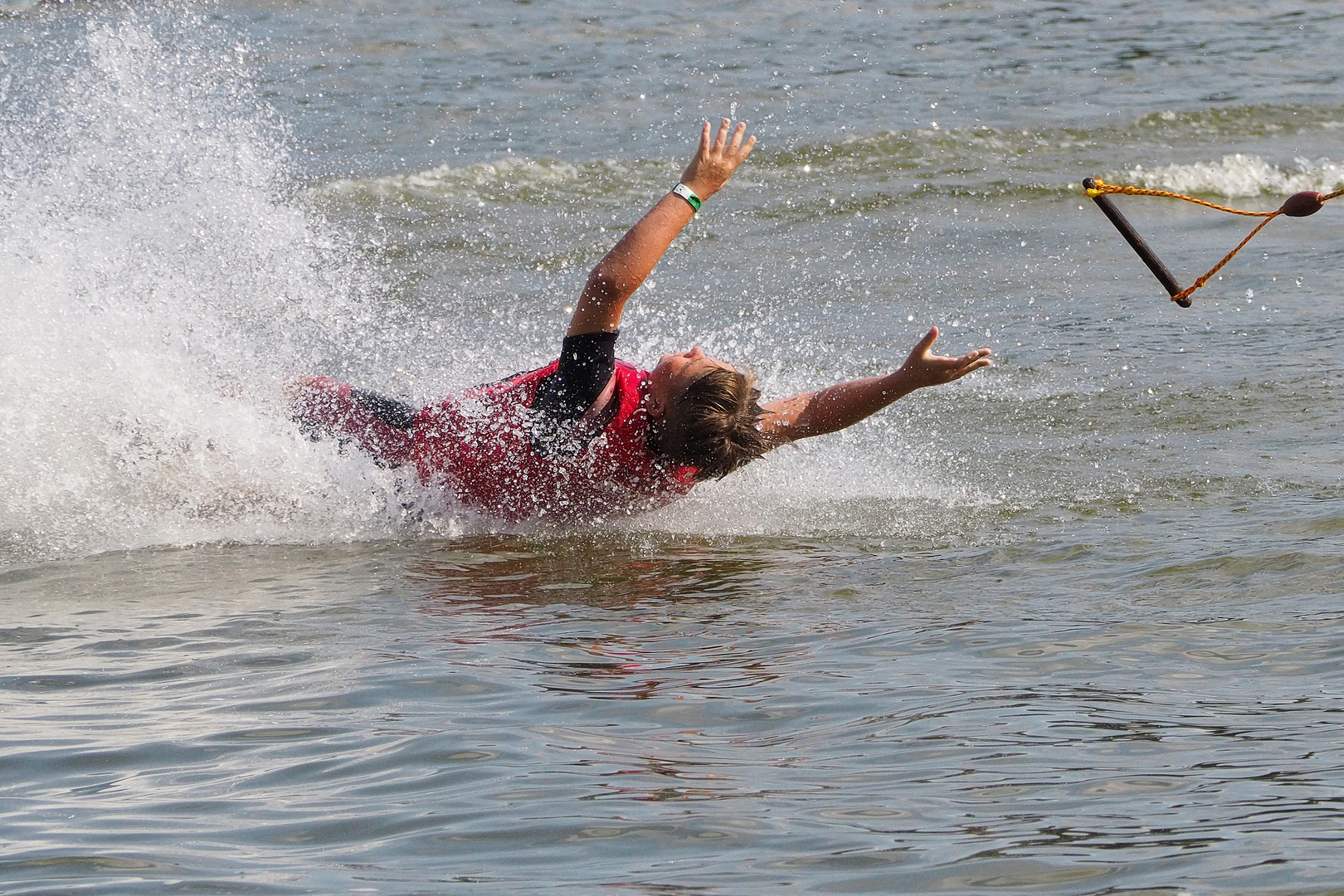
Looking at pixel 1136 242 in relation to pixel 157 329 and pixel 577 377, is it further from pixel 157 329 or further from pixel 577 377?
pixel 157 329

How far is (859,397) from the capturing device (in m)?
5.53

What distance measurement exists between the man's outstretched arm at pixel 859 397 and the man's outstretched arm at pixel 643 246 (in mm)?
716

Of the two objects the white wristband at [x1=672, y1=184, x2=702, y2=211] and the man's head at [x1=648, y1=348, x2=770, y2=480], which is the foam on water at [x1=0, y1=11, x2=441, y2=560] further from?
the white wristband at [x1=672, y1=184, x2=702, y2=211]

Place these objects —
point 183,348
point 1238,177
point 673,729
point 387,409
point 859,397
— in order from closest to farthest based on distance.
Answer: point 673,729
point 859,397
point 387,409
point 183,348
point 1238,177

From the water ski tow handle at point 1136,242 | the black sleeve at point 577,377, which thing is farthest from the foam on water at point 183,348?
the water ski tow handle at point 1136,242

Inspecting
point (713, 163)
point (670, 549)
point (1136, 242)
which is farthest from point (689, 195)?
point (1136, 242)

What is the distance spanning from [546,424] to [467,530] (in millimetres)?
814

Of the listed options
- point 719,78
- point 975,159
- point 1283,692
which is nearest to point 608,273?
point 1283,692

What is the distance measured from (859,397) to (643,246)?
0.89 m

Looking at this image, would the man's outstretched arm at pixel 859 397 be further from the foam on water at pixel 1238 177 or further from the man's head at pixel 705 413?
the foam on water at pixel 1238 177

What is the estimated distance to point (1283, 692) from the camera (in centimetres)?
393

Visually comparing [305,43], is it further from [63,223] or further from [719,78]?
[63,223]

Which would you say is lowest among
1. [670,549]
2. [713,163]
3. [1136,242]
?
[670,549]

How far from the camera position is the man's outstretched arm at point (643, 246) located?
17.6 feet
